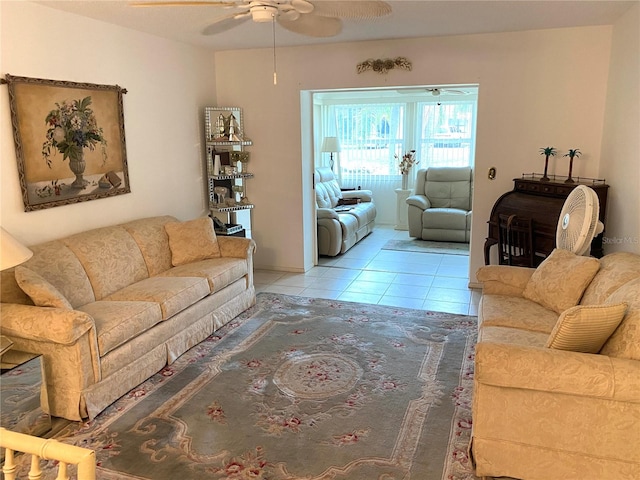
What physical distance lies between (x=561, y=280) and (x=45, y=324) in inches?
116

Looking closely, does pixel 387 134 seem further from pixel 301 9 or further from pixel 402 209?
pixel 301 9

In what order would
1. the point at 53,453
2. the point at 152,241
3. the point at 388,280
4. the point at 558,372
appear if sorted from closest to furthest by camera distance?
the point at 53,453
the point at 558,372
the point at 152,241
the point at 388,280

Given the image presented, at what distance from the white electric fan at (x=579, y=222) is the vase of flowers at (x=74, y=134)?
3.51 m

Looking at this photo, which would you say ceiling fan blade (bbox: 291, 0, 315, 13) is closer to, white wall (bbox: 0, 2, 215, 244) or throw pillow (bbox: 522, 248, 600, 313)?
white wall (bbox: 0, 2, 215, 244)

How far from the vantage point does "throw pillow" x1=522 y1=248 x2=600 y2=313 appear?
9.56 ft

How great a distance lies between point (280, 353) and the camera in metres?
3.53

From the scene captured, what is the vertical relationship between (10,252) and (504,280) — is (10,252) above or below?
above

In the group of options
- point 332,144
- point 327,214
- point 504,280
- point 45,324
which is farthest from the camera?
point 332,144

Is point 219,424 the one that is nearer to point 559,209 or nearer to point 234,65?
point 559,209

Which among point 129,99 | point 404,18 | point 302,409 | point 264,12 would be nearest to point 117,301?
point 302,409

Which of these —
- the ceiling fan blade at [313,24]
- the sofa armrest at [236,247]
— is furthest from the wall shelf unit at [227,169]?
the ceiling fan blade at [313,24]

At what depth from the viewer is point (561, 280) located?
2990 millimetres

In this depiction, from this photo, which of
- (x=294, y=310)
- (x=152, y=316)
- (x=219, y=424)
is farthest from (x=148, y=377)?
(x=294, y=310)

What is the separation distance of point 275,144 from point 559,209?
294 centimetres
